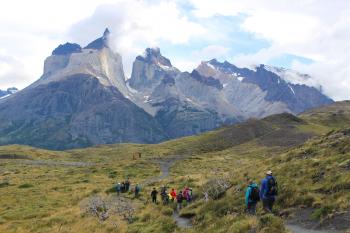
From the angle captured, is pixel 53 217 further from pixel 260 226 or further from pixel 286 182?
pixel 260 226

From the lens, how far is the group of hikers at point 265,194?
28.5m

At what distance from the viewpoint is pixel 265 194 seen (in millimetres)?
28766

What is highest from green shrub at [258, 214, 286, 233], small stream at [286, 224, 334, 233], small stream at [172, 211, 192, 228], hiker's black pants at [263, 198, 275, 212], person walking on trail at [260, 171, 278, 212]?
person walking on trail at [260, 171, 278, 212]

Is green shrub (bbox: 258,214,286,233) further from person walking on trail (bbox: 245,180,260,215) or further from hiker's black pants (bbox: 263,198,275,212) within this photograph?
person walking on trail (bbox: 245,180,260,215)

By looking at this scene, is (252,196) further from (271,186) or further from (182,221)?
(182,221)

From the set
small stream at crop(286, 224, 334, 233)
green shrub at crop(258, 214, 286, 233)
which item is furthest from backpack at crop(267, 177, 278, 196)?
green shrub at crop(258, 214, 286, 233)

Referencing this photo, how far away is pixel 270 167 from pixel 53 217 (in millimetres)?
21775

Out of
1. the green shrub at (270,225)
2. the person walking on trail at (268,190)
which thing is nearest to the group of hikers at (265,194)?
the person walking on trail at (268,190)

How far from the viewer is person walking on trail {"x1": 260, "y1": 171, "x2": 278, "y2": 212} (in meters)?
28.4

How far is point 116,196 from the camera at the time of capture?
61.1 m

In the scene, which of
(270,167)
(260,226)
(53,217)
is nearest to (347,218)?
(260,226)

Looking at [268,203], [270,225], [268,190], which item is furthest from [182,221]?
[270,225]

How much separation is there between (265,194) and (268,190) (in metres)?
0.37

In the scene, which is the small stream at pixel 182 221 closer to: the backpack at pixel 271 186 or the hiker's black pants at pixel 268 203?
the hiker's black pants at pixel 268 203
